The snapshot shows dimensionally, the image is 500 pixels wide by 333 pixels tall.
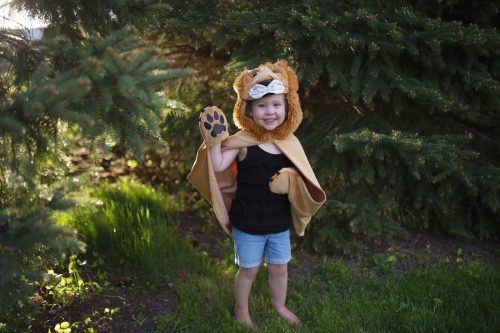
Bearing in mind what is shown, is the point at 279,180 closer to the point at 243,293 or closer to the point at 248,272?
the point at 248,272

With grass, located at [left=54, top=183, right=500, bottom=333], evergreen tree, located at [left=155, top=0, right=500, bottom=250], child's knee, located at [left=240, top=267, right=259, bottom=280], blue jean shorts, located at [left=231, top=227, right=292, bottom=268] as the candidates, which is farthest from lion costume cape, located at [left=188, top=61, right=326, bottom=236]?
grass, located at [left=54, top=183, right=500, bottom=333]

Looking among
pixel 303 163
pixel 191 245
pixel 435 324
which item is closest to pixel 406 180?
pixel 435 324

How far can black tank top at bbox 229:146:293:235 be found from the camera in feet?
8.89

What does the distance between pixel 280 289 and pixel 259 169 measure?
2.77ft

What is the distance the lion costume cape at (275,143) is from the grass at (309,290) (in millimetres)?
709

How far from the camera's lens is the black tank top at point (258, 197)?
8.89 feet

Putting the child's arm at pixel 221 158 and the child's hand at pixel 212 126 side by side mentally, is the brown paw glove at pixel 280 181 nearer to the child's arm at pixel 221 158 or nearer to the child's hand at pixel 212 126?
the child's arm at pixel 221 158

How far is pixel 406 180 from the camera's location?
13.0ft

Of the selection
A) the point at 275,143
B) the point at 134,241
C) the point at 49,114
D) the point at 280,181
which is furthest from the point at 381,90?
the point at 49,114

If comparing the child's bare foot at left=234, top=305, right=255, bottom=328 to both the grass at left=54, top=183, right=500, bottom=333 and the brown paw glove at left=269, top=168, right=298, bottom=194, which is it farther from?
the brown paw glove at left=269, top=168, right=298, bottom=194

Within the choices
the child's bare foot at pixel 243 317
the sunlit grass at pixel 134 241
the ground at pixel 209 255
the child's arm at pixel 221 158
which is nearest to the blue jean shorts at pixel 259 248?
the child's bare foot at pixel 243 317

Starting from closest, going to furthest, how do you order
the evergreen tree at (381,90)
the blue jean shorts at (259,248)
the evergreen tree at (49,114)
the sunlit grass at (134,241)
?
1. the evergreen tree at (49,114)
2. the blue jean shorts at (259,248)
3. the evergreen tree at (381,90)
4. the sunlit grass at (134,241)

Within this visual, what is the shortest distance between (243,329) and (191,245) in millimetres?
1059

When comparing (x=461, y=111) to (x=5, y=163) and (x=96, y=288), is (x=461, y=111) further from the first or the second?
(x=5, y=163)
